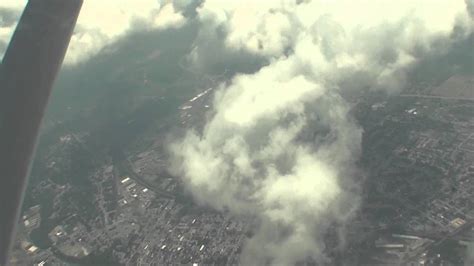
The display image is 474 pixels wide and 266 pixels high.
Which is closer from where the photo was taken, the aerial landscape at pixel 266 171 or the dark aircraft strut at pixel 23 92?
the dark aircraft strut at pixel 23 92

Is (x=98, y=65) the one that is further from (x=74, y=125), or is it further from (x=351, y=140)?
(x=351, y=140)

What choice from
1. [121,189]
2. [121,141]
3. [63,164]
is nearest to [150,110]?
[121,141]

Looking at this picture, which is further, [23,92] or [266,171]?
[266,171]

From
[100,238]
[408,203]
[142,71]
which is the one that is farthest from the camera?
[142,71]

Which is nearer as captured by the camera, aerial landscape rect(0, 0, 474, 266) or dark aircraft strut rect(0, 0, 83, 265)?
dark aircraft strut rect(0, 0, 83, 265)

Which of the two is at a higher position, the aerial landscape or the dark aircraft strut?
the dark aircraft strut

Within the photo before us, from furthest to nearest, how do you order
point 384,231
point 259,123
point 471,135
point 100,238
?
point 259,123 < point 471,135 < point 100,238 < point 384,231

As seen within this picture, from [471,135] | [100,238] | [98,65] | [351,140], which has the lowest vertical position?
[471,135]

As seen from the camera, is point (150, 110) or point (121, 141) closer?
point (121, 141)

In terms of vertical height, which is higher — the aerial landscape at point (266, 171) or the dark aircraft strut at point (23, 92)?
the dark aircraft strut at point (23, 92)

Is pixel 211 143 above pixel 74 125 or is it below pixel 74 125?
below
